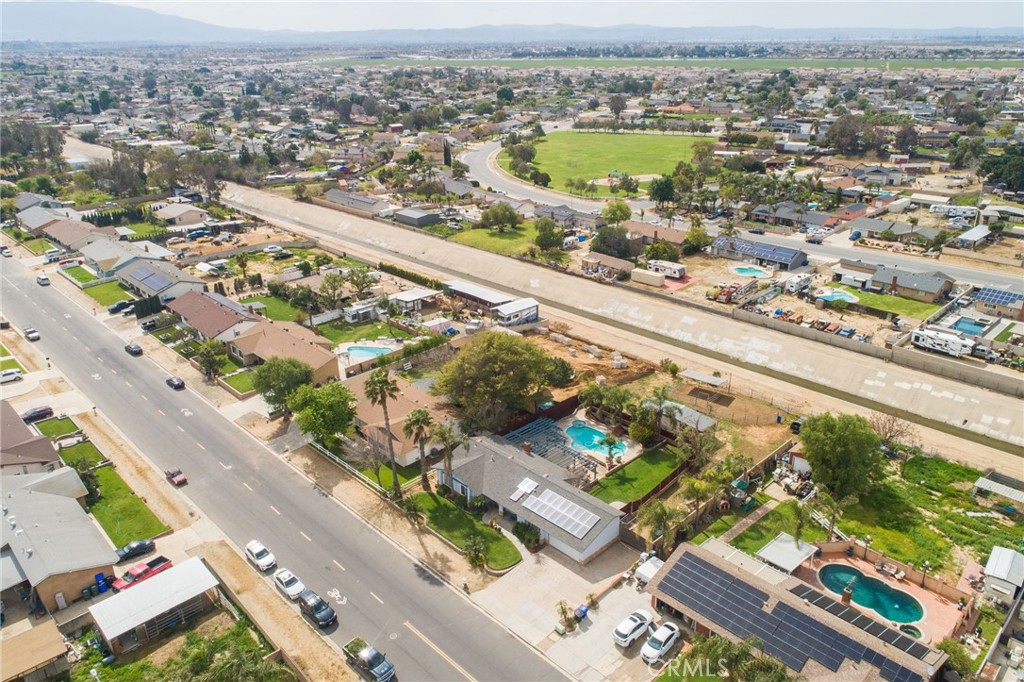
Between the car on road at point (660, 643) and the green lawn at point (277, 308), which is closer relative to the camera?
the car on road at point (660, 643)

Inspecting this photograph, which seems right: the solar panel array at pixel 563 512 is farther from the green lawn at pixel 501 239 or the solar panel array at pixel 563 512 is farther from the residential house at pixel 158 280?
the green lawn at pixel 501 239

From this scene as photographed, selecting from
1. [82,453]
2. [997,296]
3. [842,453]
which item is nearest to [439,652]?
[842,453]

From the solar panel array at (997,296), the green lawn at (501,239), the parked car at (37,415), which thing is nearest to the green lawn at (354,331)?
the parked car at (37,415)

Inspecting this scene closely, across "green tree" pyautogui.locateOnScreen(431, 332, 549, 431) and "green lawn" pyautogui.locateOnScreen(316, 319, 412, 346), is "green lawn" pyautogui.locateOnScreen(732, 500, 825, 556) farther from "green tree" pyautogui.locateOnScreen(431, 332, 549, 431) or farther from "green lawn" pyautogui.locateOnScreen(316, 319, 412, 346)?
"green lawn" pyautogui.locateOnScreen(316, 319, 412, 346)

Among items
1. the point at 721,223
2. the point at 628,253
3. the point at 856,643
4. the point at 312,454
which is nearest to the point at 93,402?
the point at 312,454

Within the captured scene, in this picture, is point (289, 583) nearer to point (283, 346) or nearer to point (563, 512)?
point (563, 512)

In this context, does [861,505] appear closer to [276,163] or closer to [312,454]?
[312,454]

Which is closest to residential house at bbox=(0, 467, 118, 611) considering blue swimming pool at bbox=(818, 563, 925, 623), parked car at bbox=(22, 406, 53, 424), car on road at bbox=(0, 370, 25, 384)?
parked car at bbox=(22, 406, 53, 424)
